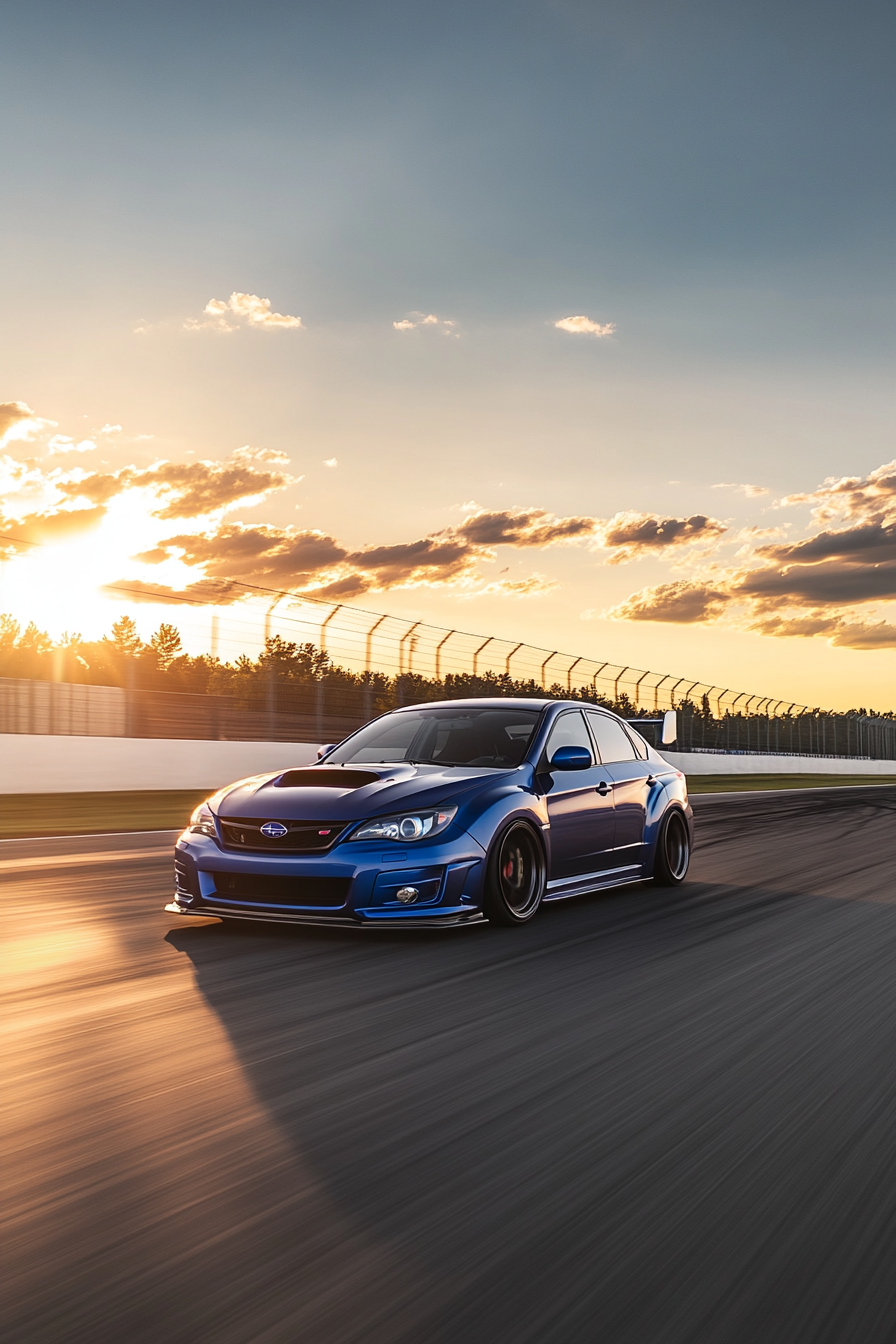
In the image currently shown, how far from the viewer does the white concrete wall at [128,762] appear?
746 inches

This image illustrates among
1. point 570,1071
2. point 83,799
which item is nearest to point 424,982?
point 570,1071

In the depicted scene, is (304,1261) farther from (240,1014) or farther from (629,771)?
(629,771)

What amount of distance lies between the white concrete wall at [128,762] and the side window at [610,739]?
11.9m

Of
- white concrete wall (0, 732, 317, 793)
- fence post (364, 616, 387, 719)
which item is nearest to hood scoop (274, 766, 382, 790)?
white concrete wall (0, 732, 317, 793)

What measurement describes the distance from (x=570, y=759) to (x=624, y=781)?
113 cm

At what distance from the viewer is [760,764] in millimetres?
50531

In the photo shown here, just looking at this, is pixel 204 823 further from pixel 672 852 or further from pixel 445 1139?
pixel 672 852

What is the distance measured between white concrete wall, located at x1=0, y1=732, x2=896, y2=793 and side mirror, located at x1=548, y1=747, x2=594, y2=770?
1272cm

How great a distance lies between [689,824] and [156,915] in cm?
440

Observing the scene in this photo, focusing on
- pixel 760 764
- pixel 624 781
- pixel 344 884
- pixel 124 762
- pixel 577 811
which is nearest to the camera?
pixel 344 884

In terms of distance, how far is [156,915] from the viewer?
7.81 metres

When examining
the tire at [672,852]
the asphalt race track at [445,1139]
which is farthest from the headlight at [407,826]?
the tire at [672,852]

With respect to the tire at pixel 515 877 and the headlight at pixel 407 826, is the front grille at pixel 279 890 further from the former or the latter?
the tire at pixel 515 877

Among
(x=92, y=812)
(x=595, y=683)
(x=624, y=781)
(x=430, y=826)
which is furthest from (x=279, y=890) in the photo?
(x=595, y=683)
